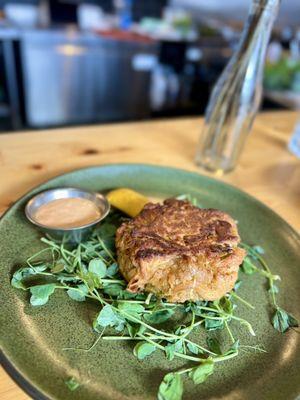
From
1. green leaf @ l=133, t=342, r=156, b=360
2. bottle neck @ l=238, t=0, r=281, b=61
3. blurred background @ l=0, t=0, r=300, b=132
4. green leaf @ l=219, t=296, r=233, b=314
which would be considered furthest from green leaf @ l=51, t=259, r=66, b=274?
blurred background @ l=0, t=0, r=300, b=132

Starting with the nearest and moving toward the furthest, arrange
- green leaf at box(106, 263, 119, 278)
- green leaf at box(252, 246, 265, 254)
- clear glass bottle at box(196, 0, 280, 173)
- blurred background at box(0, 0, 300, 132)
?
1. green leaf at box(106, 263, 119, 278)
2. green leaf at box(252, 246, 265, 254)
3. clear glass bottle at box(196, 0, 280, 173)
4. blurred background at box(0, 0, 300, 132)

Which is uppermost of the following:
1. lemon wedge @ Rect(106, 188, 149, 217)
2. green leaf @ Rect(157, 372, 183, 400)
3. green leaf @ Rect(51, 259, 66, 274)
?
lemon wedge @ Rect(106, 188, 149, 217)

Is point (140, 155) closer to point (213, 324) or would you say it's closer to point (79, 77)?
point (213, 324)

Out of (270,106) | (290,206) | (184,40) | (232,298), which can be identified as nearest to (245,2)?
(184,40)

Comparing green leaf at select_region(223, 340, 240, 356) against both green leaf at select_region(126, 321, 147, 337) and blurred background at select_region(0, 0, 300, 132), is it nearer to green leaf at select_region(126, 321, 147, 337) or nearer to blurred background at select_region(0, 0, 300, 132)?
green leaf at select_region(126, 321, 147, 337)

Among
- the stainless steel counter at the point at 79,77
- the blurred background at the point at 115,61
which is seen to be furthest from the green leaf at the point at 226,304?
the stainless steel counter at the point at 79,77

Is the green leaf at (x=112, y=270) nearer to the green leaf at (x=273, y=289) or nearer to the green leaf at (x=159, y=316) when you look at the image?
the green leaf at (x=159, y=316)

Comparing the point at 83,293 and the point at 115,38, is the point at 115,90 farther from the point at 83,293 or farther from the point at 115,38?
the point at 83,293
